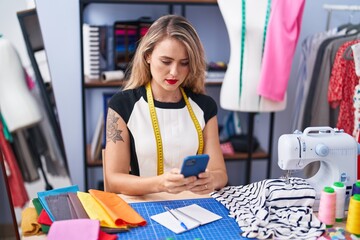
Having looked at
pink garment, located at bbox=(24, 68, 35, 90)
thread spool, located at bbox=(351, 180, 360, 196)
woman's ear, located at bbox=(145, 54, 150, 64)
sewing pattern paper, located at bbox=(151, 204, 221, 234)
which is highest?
woman's ear, located at bbox=(145, 54, 150, 64)

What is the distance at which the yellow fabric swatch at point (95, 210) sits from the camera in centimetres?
137

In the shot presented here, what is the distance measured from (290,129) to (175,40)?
186cm

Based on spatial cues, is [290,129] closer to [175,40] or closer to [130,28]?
[130,28]

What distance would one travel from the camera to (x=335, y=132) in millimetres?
1604

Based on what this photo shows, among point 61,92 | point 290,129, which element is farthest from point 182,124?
point 290,129

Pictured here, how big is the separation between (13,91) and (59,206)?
1.25 meters

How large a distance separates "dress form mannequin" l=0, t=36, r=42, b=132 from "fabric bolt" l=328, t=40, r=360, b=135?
1.85 metres

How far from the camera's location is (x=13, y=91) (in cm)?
248

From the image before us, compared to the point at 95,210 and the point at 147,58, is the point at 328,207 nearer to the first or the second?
the point at 95,210

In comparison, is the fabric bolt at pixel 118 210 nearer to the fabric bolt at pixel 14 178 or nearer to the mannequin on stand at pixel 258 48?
the fabric bolt at pixel 14 178

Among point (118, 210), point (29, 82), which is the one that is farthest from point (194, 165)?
point (29, 82)

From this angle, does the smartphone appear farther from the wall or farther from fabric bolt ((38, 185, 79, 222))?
the wall

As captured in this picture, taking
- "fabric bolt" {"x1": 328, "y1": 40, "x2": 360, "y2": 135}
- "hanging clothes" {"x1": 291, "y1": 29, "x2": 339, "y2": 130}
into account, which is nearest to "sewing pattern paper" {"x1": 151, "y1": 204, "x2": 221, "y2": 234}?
"fabric bolt" {"x1": 328, "y1": 40, "x2": 360, "y2": 135}

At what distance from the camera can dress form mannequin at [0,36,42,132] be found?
2.45m
